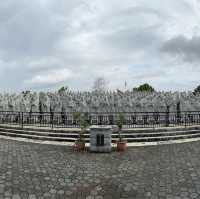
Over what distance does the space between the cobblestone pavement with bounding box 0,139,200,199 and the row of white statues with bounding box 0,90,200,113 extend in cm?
1582

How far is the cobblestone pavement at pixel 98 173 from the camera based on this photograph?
10.4 m

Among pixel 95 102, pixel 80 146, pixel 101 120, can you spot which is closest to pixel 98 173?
pixel 80 146

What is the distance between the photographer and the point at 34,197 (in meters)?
10.1

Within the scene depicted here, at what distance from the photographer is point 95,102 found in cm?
3328

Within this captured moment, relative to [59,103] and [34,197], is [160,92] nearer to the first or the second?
[59,103]

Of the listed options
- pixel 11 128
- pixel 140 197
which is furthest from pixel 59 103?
pixel 140 197

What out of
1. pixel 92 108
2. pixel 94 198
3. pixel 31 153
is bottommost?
pixel 94 198

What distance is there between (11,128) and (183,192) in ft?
45.1

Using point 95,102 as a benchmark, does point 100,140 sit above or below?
below

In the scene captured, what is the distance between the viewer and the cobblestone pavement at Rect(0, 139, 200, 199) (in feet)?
34.2

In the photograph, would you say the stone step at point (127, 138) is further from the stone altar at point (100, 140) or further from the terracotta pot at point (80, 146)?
the stone altar at point (100, 140)

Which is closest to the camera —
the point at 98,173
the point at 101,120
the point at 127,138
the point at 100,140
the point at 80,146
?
the point at 98,173

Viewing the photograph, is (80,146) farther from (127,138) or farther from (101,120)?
(101,120)

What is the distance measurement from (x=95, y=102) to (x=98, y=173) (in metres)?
21.4
